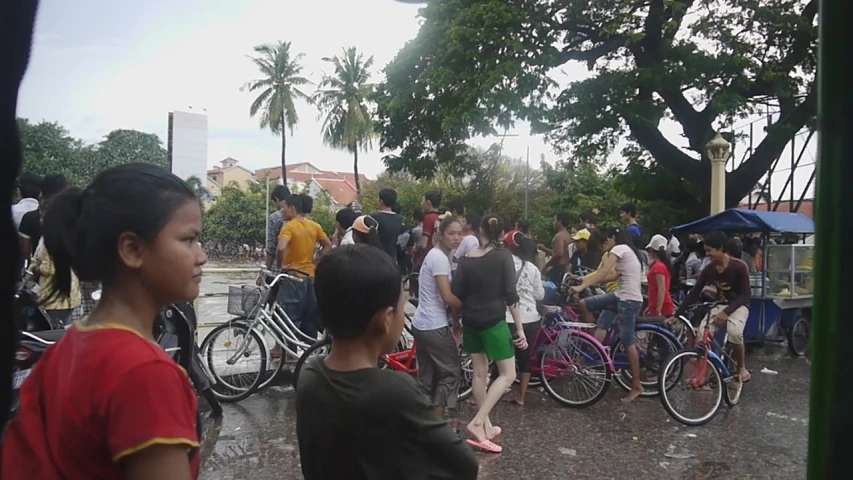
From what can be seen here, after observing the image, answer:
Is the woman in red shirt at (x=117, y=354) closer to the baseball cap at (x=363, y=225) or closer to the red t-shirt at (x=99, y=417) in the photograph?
the red t-shirt at (x=99, y=417)

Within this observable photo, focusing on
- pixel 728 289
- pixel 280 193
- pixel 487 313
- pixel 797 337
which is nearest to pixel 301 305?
pixel 280 193

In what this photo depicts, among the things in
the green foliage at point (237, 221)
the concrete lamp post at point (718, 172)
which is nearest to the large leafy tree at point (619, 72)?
the concrete lamp post at point (718, 172)

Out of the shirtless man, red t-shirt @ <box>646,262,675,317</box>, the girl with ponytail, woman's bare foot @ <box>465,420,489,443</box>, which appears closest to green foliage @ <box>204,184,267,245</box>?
the shirtless man

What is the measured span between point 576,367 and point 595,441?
3.13 feet

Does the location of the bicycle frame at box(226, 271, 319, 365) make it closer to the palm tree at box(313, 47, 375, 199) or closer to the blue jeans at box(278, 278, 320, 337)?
the blue jeans at box(278, 278, 320, 337)

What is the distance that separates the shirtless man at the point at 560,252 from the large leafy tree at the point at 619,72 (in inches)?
230

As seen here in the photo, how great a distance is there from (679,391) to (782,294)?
9.62 ft

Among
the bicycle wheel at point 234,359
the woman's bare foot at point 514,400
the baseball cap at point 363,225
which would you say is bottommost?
the woman's bare foot at point 514,400

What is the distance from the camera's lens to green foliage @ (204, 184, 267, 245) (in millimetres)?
34781

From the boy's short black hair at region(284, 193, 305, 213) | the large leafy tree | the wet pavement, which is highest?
the large leafy tree

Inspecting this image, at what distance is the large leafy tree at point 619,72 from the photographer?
566 inches

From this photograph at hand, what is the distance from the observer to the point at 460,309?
5.16m

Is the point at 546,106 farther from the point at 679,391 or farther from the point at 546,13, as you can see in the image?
the point at 679,391

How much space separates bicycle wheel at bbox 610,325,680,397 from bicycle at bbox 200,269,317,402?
9.22 ft
